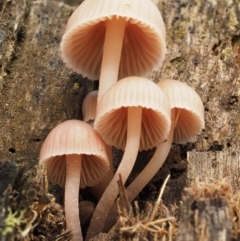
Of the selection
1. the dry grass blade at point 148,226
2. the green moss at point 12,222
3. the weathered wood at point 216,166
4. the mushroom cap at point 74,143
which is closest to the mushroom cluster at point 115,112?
the mushroom cap at point 74,143

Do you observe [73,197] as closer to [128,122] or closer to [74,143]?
[74,143]

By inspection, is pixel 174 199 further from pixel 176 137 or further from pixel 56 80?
pixel 56 80

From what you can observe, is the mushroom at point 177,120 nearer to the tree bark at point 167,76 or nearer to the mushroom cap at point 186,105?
the mushroom cap at point 186,105

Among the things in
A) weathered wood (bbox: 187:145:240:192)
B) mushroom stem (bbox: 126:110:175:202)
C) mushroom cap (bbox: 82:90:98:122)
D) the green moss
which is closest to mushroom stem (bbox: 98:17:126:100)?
mushroom cap (bbox: 82:90:98:122)

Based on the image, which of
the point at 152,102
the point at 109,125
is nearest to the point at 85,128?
the point at 109,125

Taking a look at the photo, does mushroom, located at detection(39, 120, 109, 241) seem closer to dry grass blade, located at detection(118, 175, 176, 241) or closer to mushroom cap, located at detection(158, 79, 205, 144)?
dry grass blade, located at detection(118, 175, 176, 241)

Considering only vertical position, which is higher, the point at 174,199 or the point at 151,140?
the point at 151,140
